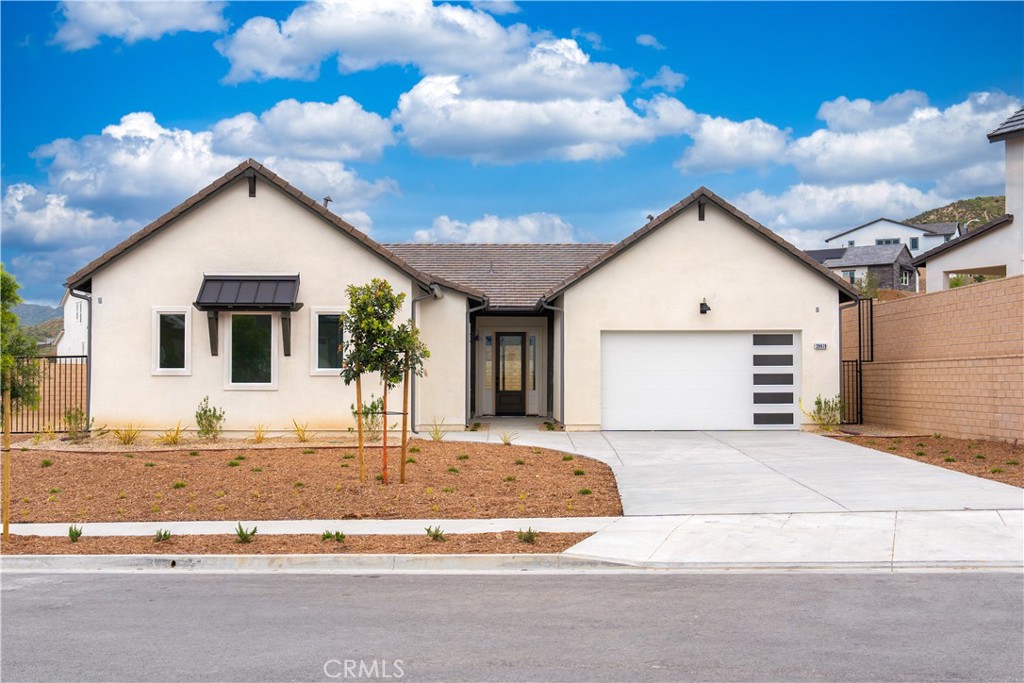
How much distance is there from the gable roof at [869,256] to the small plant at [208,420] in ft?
227

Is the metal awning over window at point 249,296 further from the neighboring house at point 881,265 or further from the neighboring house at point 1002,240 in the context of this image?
the neighboring house at point 881,265

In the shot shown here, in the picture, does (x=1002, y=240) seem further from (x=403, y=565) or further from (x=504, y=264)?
(x=403, y=565)

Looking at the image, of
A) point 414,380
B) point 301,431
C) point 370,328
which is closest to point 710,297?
point 414,380

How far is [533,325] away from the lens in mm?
26703

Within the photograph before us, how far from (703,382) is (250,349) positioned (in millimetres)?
10066

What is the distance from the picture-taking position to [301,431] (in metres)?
19.1

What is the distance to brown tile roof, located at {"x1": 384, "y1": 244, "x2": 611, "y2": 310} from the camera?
25.9m

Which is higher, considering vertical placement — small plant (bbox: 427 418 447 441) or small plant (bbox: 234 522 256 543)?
small plant (bbox: 427 418 447 441)

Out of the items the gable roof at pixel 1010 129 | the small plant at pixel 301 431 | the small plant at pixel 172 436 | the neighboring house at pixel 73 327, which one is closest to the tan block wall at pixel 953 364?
the gable roof at pixel 1010 129

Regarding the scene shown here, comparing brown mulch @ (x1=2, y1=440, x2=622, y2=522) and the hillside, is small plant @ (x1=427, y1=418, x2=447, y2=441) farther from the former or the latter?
the hillside

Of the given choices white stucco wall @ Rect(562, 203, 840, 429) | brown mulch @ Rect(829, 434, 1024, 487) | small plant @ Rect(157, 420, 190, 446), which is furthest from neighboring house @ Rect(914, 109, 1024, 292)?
small plant @ Rect(157, 420, 190, 446)

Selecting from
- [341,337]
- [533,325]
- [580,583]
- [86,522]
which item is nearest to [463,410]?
[341,337]

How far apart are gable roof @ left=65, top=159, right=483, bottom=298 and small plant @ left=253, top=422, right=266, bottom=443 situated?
4.35m

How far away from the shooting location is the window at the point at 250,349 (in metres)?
20.4
